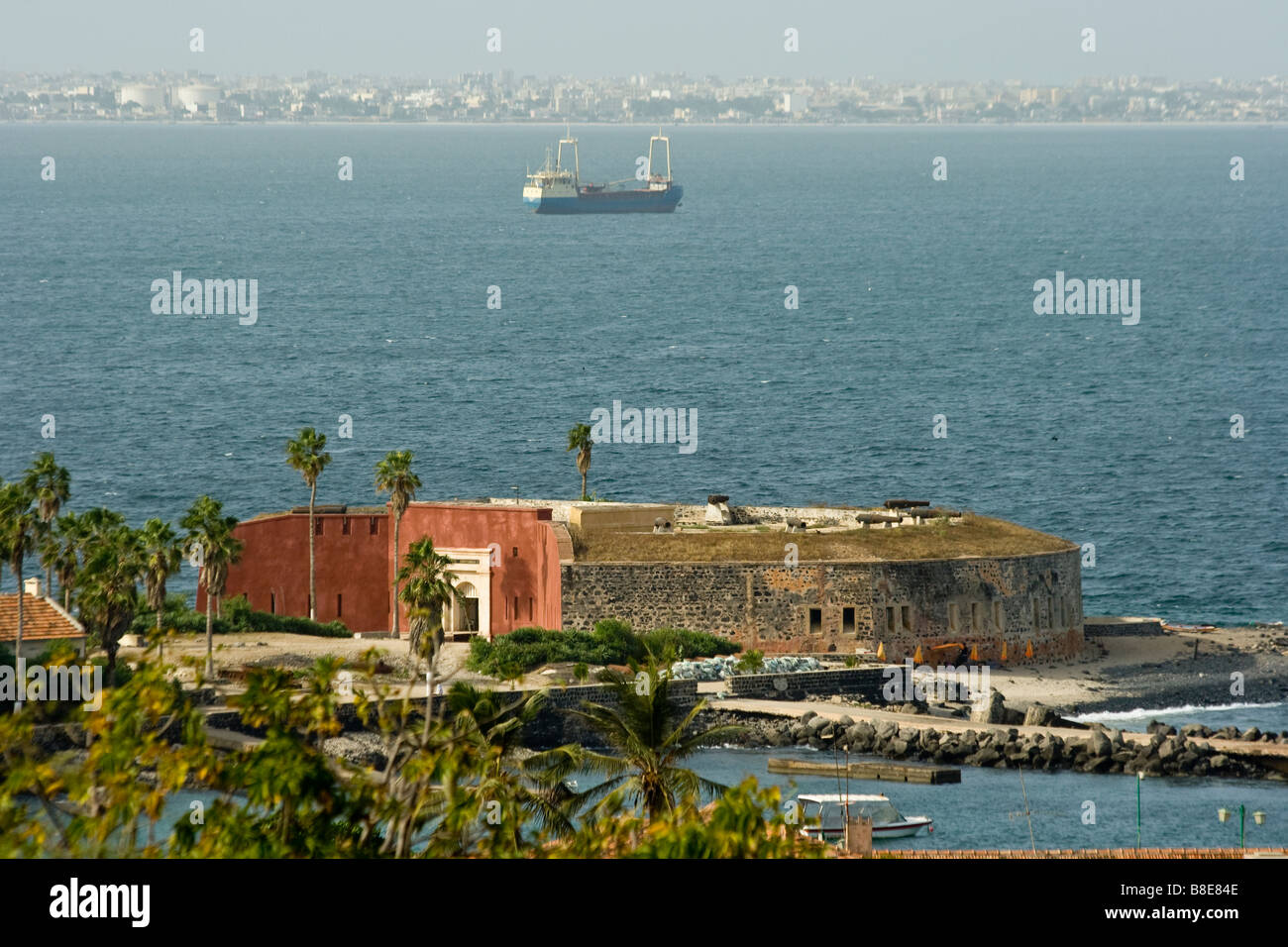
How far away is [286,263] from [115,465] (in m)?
97.2

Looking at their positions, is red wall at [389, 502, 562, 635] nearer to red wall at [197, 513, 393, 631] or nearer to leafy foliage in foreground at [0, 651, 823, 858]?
red wall at [197, 513, 393, 631]

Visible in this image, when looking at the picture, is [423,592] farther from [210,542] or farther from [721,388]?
[721,388]

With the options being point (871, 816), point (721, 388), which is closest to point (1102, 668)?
point (871, 816)

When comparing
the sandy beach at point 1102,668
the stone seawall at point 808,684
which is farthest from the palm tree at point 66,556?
the stone seawall at point 808,684

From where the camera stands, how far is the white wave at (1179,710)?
57.2 m

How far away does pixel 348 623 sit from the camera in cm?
6462

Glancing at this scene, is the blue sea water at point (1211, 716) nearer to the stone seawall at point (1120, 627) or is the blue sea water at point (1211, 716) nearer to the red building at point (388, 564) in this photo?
the stone seawall at point (1120, 627)

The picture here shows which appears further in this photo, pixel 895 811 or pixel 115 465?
pixel 115 465

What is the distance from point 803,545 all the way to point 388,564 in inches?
483

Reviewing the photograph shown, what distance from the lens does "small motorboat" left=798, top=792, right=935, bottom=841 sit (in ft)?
148

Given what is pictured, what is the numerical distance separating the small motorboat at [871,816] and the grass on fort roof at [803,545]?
13.8m

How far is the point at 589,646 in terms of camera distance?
5747cm
